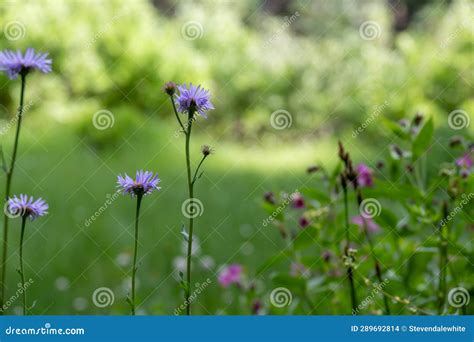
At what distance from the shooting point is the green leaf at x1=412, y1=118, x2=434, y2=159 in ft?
4.31

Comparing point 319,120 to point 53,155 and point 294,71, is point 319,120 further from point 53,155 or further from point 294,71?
point 53,155

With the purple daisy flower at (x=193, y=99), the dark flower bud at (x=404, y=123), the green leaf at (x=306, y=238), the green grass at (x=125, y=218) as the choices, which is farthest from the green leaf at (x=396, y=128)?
the purple daisy flower at (x=193, y=99)

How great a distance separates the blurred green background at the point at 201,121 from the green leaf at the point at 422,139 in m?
0.35

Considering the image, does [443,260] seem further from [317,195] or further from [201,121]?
[201,121]

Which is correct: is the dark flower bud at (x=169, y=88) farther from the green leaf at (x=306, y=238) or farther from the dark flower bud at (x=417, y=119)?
the dark flower bud at (x=417, y=119)

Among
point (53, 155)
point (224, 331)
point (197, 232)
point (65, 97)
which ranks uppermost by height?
point (65, 97)

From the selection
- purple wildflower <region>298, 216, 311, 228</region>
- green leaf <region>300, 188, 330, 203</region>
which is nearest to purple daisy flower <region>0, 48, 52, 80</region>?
green leaf <region>300, 188, 330, 203</region>

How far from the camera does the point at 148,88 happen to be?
16.3 feet

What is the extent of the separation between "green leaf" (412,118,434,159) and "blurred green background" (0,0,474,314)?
0.35 meters

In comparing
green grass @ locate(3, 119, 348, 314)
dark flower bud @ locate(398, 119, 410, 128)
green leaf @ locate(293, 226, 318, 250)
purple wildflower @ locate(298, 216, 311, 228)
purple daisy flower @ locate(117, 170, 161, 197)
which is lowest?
purple daisy flower @ locate(117, 170, 161, 197)

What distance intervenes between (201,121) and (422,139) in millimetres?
4957

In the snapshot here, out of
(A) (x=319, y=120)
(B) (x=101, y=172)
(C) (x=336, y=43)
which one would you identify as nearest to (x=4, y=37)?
(B) (x=101, y=172)

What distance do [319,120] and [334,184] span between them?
5.14 meters

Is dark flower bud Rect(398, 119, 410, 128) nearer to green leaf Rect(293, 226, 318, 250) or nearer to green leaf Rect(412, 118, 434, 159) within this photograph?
green leaf Rect(412, 118, 434, 159)
